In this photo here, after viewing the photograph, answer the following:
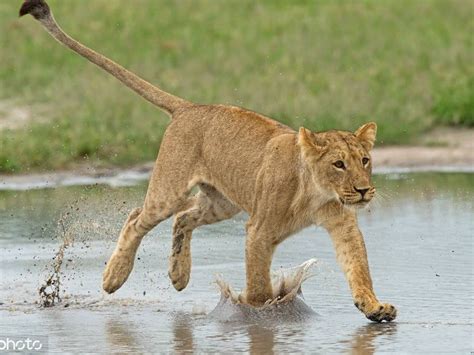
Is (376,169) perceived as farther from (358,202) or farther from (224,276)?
(358,202)

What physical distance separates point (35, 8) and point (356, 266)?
241 cm

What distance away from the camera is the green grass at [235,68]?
14.2 meters

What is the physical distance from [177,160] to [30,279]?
1291mm

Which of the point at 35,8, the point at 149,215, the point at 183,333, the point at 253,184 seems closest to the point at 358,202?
Result: the point at 253,184

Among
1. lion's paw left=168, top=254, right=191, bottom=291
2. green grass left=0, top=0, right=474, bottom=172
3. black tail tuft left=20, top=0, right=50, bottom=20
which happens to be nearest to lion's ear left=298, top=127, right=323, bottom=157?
lion's paw left=168, top=254, right=191, bottom=291

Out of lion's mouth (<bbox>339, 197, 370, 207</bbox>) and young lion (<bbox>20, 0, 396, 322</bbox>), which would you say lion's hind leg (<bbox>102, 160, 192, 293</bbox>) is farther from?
lion's mouth (<bbox>339, 197, 370, 207</bbox>)

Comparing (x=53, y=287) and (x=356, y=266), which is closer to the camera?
(x=356, y=266)

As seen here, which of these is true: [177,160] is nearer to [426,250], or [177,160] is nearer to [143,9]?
[426,250]

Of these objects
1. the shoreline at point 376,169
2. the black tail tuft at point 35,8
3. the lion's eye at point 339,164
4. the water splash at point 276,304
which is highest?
the black tail tuft at point 35,8

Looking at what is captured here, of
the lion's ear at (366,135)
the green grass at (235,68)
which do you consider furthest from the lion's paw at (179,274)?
the green grass at (235,68)

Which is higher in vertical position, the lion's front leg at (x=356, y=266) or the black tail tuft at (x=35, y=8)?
the black tail tuft at (x=35, y=8)

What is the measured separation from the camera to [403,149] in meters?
14.1

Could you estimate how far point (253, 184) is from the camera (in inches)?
334

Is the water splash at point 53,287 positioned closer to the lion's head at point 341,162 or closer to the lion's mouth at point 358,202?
the lion's head at point 341,162
